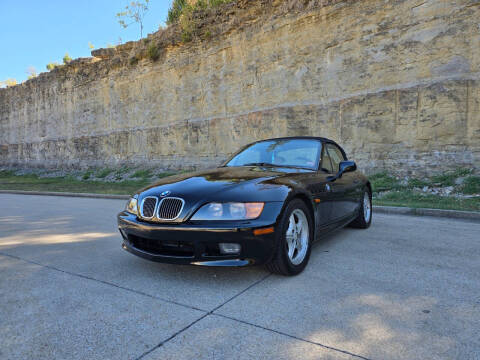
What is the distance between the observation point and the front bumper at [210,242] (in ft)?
9.19

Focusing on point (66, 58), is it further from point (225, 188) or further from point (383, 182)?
point (225, 188)

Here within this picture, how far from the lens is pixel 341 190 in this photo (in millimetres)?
4312

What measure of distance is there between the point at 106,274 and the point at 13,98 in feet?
117

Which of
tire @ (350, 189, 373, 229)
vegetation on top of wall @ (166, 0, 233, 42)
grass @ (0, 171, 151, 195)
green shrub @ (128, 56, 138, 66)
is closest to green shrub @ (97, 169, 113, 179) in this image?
grass @ (0, 171, 151, 195)

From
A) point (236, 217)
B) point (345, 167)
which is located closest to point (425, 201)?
point (345, 167)

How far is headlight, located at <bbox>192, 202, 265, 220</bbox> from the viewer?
287 cm

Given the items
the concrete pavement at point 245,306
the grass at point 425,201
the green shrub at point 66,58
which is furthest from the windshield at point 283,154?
the green shrub at point 66,58

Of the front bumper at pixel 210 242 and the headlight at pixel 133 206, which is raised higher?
the headlight at pixel 133 206

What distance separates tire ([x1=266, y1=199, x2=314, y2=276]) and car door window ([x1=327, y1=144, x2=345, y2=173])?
132cm

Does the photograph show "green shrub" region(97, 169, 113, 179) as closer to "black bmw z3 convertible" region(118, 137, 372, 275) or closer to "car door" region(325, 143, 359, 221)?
"car door" region(325, 143, 359, 221)

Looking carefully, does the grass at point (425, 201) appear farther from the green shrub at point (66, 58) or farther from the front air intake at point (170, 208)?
the green shrub at point (66, 58)

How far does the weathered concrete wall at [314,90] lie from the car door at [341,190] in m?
7.22

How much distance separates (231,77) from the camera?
A: 1659cm

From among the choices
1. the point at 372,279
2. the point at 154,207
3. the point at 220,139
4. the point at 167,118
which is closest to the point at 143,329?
the point at 154,207
